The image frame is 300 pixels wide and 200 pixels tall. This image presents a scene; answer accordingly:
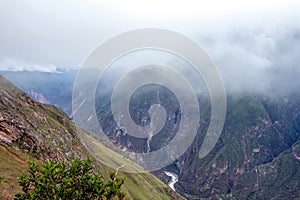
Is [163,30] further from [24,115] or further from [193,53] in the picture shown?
[24,115]

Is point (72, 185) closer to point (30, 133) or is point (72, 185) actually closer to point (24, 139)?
point (24, 139)

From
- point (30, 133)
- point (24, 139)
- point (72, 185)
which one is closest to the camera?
point (72, 185)

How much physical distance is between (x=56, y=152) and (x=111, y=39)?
3144 inches

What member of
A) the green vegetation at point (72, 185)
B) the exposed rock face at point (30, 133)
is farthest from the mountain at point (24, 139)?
the green vegetation at point (72, 185)

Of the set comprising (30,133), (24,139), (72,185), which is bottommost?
(30,133)

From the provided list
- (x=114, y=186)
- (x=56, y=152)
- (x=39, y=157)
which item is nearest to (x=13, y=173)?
Answer: (x=39, y=157)

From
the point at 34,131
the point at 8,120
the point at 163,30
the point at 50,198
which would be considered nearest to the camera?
the point at 50,198

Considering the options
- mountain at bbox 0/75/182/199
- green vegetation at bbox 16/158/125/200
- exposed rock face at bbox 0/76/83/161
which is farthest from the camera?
exposed rock face at bbox 0/76/83/161

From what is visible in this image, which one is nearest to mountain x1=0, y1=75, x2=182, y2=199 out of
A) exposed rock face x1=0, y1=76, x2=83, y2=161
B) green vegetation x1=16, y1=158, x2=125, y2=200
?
exposed rock face x1=0, y1=76, x2=83, y2=161

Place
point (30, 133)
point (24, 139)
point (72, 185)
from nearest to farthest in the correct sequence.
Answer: point (72, 185)
point (24, 139)
point (30, 133)

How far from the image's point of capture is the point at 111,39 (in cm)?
2447

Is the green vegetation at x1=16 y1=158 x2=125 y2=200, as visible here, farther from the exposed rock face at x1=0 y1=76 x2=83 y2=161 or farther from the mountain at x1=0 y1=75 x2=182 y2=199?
the exposed rock face at x1=0 y1=76 x2=83 y2=161

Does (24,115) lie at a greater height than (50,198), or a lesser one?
lesser

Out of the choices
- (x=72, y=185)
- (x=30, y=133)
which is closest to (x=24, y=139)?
(x=30, y=133)
